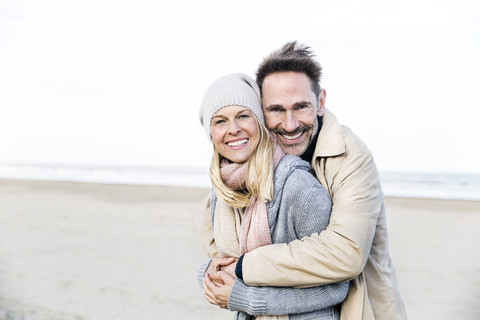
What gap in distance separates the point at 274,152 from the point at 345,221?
48 cm

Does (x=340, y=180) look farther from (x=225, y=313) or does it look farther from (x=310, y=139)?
(x=225, y=313)

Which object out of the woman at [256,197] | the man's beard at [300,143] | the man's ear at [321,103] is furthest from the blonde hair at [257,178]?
the man's ear at [321,103]

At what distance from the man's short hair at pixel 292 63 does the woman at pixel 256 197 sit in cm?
20

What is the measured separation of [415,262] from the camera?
7715 mm

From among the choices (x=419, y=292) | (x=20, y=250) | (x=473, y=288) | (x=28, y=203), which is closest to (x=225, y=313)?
(x=419, y=292)

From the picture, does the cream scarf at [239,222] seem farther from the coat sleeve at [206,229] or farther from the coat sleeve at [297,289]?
the coat sleeve at [206,229]

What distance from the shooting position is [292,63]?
7.92ft

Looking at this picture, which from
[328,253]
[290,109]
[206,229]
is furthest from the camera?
[206,229]

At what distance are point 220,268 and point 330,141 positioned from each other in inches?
33.3

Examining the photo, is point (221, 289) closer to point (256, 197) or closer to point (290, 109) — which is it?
point (256, 197)

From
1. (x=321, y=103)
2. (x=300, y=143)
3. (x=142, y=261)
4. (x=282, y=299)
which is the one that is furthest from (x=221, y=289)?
(x=142, y=261)

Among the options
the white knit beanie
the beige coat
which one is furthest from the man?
the white knit beanie

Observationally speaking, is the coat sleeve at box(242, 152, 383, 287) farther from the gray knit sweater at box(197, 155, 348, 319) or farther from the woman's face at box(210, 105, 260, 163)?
the woman's face at box(210, 105, 260, 163)

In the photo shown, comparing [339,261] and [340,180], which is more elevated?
[340,180]
